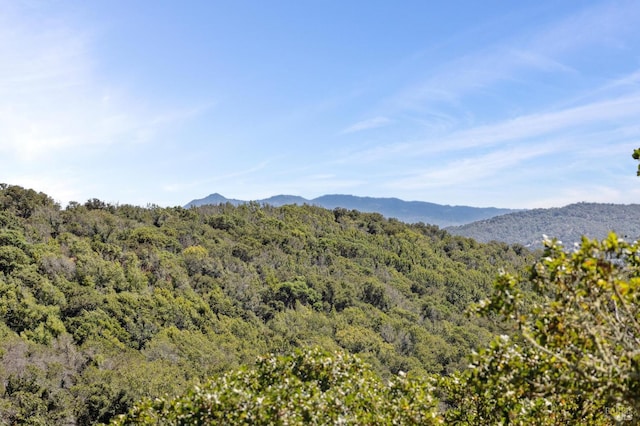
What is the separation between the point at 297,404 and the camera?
25.0 feet

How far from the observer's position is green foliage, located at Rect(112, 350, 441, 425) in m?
7.35

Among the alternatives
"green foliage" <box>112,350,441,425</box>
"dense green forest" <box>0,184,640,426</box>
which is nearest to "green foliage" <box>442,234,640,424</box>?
"dense green forest" <box>0,184,640,426</box>

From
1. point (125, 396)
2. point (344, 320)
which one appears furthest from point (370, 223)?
point (125, 396)

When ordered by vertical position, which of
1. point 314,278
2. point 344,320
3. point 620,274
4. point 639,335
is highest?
point 620,274

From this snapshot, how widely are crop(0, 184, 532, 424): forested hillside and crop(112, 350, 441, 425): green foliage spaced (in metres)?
8.71

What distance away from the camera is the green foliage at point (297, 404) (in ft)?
24.1

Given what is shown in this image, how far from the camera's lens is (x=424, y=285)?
74938 millimetres

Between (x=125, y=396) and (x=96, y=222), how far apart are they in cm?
3217

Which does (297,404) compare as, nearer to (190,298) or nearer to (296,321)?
(190,298)

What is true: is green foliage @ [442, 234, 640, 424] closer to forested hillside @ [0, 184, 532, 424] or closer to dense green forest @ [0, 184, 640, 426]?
dense green forest @ [0, 184, 640, 426]

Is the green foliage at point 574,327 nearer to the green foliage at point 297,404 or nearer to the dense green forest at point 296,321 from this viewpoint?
the dense green forest at point 296,321

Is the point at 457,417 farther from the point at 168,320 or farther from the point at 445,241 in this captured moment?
the point at 445,241

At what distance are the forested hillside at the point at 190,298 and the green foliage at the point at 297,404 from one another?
8.71 m

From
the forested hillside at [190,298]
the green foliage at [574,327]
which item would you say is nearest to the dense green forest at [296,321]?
the green foliage at [574,327]
